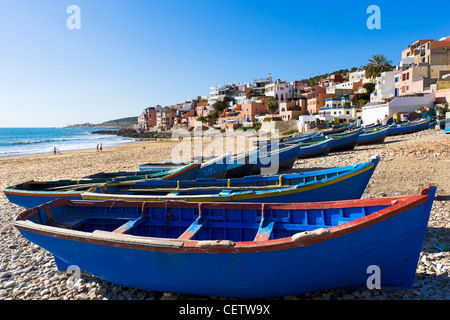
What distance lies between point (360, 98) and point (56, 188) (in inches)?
2509

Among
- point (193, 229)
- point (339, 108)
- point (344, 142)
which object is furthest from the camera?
point (339, 108)

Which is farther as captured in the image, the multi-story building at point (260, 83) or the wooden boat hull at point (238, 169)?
the multi-story building at point (260, 83)

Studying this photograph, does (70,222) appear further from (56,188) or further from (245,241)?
(56,188)

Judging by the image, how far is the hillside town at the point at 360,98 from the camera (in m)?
39.7

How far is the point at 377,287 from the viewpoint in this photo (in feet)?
15.3

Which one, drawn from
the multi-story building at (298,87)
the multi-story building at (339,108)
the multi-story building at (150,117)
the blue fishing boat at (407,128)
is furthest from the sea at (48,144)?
the multi-story building at (298,87)

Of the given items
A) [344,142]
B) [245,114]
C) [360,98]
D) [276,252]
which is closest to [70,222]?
[276,252]

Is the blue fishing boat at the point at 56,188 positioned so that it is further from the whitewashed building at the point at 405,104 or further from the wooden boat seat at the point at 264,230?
the whitewashed building at the point at 405,104

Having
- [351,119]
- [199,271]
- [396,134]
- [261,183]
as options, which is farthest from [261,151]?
[351,119]

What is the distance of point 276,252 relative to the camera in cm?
434

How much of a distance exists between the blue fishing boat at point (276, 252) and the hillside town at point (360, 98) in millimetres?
40384

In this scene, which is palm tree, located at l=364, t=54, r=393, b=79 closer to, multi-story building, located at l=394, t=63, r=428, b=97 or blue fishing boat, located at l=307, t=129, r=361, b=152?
multi-story building, located at l=394, t=63, r=428, b=97
